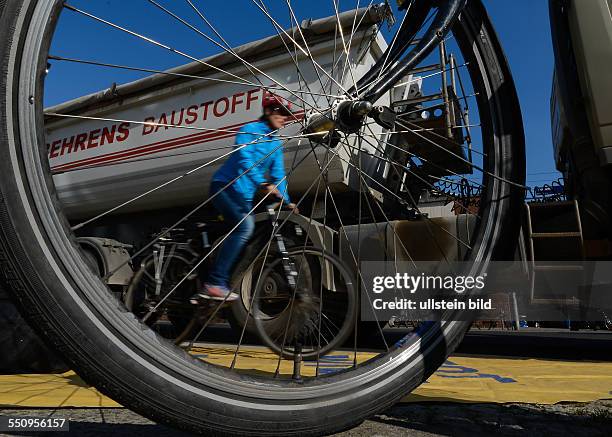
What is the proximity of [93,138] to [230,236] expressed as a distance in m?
4.21

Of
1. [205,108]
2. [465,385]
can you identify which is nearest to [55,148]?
[205,108]

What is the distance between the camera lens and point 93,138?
17.8 ft

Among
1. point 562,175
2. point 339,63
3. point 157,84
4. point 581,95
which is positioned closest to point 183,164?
point 157,84

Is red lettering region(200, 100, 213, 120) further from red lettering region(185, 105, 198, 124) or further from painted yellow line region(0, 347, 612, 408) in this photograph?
painted yellow line region(0, 347, 612, 408)

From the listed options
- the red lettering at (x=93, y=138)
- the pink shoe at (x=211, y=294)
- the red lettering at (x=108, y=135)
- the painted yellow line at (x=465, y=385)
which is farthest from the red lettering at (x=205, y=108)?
the pink shoe at (x=211, y=294)

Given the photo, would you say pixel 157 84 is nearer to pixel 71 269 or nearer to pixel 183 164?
pixel 183 164

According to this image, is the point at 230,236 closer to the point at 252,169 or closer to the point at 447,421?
the point at 252,169

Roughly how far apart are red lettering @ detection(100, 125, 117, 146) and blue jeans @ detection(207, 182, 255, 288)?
3.62 m

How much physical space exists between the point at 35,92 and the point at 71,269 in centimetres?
36

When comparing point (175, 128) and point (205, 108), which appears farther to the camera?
point (205, 108)

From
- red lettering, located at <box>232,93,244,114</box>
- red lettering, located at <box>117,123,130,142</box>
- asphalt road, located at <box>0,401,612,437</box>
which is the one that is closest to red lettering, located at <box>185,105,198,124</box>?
red lettering, located at <box>232,93,244,114</box>

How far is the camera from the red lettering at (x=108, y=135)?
17.3ft

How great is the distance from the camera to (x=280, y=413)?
105 cm

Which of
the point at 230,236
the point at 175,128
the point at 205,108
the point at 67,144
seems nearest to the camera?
the point at 230,236
